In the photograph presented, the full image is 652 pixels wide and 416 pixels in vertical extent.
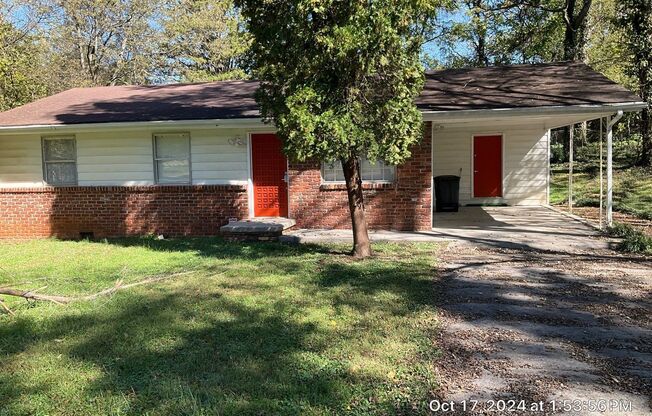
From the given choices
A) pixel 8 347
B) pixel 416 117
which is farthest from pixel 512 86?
pixel 8 347

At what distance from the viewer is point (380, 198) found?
11.1m

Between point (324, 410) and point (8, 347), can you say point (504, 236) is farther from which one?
point (8, 347)

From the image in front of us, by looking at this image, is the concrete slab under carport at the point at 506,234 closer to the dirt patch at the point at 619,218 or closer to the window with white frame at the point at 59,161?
the dirt patch at the point at 619,218

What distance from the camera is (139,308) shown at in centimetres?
571

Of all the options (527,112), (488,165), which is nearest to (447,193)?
(488,165)

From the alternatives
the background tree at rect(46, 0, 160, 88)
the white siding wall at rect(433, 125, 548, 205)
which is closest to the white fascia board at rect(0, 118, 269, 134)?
the white siding wall at rect(433, 125, 548, 205)

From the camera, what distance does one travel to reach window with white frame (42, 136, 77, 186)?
12172 millimetres

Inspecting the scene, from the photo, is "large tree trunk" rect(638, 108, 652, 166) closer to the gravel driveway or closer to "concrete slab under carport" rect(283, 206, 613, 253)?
"concrete slab under carport" rect(283, 206, 613, 253)

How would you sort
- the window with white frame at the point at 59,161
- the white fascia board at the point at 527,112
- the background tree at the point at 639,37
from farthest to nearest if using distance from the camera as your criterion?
the background tree at the point at 639,37, the window with white frame at the point at 59,161, the white fascia board at the point at 527,112

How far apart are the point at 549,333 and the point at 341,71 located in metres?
4.20

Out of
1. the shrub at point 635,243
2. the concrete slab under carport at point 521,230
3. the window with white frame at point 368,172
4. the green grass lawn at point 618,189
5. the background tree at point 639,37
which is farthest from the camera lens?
the background tree at point 639,37

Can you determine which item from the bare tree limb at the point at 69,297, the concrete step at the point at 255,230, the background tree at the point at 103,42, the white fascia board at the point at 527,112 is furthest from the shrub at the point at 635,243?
the background tree at the point at 103,42

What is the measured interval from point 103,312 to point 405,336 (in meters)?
3.30

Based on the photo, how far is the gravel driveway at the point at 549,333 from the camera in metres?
3.53
